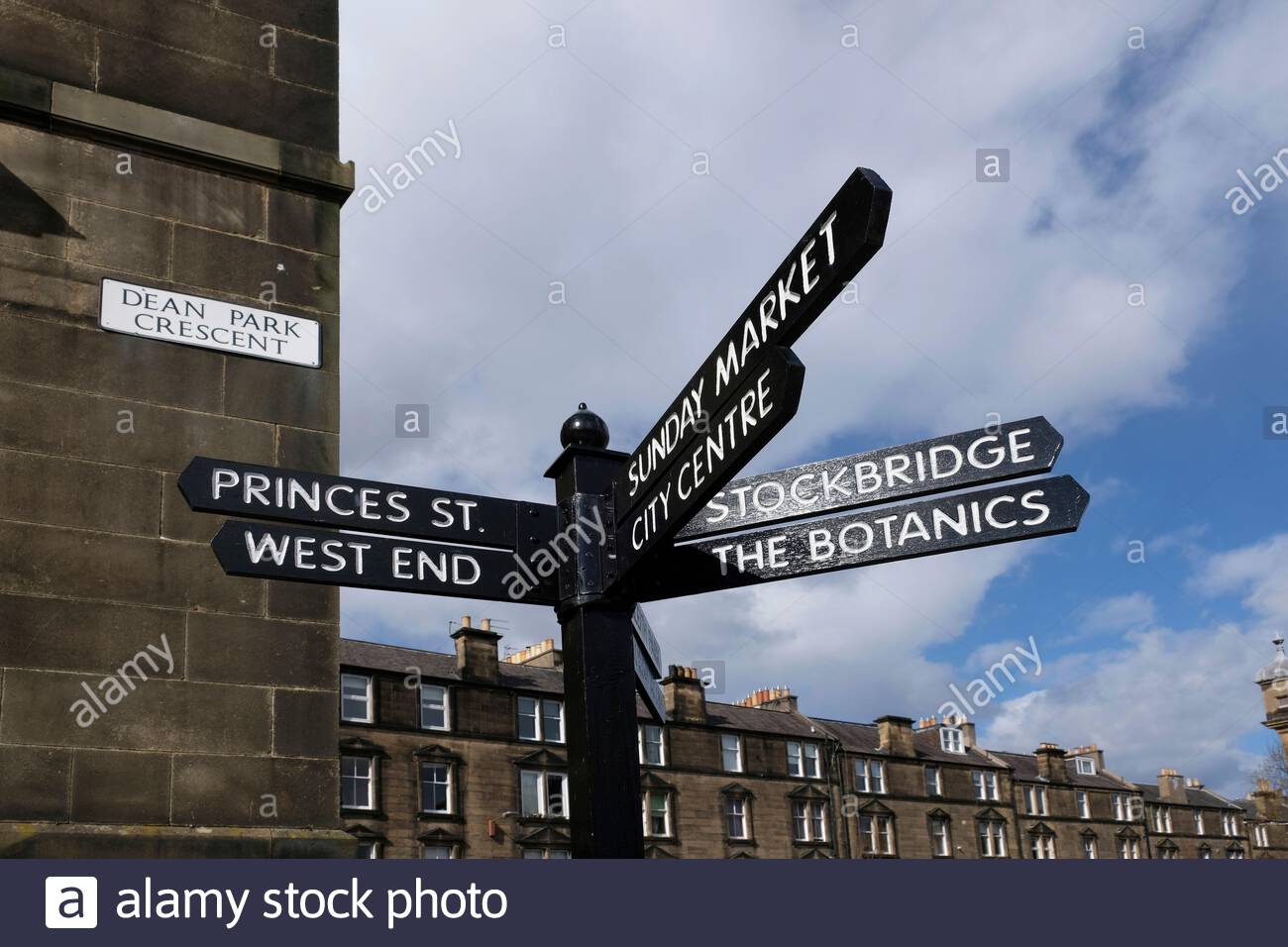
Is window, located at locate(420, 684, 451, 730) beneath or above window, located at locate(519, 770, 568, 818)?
above

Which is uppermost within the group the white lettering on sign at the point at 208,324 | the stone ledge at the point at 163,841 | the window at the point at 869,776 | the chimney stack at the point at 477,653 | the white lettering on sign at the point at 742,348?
the chimney stack at the point at 477,653

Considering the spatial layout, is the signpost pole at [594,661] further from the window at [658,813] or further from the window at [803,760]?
the window at [803,760]

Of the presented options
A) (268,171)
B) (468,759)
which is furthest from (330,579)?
(468,759)

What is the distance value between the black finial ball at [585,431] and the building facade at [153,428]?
2.49 metres

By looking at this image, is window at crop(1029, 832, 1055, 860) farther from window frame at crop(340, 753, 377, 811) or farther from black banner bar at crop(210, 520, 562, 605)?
black banner bar at crop(210, 520, 562, 605)

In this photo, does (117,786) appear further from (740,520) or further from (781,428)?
(781,428)

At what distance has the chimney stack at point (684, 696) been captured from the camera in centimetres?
5194

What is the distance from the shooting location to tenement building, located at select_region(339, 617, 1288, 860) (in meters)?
42.6

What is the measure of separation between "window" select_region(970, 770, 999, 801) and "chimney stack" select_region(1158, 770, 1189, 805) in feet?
55.7

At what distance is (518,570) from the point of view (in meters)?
4.78

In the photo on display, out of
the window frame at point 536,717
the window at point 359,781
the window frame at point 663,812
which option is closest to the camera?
the window at point 359,781

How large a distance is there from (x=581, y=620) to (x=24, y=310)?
376 cm

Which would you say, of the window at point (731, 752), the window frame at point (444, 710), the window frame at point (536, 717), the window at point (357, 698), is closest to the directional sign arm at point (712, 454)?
the window at point (357, 698)

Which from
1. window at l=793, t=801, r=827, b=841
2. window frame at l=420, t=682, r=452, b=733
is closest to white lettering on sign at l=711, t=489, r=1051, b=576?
window frame at l=420, t=682, r=452, b=733
